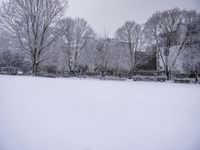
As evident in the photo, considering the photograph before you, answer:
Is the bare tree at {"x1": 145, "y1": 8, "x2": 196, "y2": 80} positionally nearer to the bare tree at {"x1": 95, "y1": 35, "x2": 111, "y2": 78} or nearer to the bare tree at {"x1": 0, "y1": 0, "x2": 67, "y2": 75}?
the bare tree at {"x1": 95, "y1": 35, "x2": 111, "y2": 78}

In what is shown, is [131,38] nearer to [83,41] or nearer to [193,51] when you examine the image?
[83,41]

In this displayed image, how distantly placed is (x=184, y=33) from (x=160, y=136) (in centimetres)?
2746

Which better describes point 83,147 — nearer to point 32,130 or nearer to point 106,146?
point 106,146

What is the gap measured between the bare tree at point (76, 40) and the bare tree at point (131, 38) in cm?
745

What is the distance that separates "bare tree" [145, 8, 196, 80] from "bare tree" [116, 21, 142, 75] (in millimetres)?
4719

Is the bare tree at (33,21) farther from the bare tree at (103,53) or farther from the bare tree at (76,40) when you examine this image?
the bare tree at (103,53)

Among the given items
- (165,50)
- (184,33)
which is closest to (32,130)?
(184,33)

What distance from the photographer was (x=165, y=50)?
31.2 meters

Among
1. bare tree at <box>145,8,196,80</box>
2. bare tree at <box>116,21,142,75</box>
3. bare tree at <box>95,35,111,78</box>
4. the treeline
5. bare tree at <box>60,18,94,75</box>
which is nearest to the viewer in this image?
the treeline

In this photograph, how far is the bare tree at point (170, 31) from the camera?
2556cm

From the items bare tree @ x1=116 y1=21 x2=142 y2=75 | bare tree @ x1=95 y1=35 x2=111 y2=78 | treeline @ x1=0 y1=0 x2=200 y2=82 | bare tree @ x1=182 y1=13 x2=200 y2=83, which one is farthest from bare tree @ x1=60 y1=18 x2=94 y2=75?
bare tree @ x1=182 y1=13 x2=200 y2=83

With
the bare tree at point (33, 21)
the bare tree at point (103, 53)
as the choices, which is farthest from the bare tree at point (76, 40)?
the bare tree at point (33, 21)

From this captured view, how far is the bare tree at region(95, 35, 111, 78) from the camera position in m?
37.0

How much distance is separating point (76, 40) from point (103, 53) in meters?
6.94
